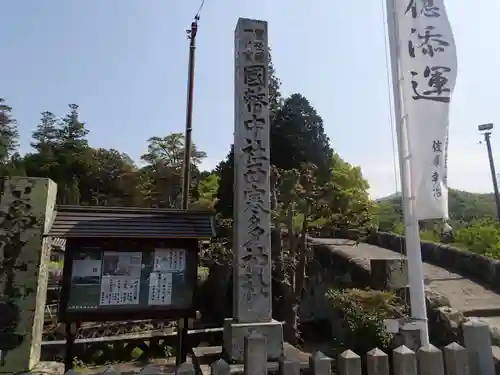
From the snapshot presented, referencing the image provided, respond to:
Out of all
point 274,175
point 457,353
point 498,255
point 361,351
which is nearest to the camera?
point 457,353

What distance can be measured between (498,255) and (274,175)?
317 inches

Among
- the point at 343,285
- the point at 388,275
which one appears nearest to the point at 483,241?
the point at 343,285

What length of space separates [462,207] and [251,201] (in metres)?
41.9

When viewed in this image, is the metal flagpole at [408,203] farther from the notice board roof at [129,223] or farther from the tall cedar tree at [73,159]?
the tall cedar tree at [73,159]

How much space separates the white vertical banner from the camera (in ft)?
18.0

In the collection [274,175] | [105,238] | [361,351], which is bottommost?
[361,351]

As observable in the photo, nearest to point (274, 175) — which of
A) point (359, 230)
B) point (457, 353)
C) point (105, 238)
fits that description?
point (359, 230)

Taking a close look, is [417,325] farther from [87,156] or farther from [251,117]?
[87,156]

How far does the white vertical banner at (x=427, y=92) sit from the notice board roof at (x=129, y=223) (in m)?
3.48

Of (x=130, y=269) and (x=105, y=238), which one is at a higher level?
(x=105, y=238)

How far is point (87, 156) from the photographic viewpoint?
42.3 meters

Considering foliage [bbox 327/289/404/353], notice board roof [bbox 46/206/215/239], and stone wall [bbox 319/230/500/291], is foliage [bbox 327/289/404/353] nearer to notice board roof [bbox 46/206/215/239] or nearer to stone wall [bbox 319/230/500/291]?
notice board roof [bbox 46/206/215/239]

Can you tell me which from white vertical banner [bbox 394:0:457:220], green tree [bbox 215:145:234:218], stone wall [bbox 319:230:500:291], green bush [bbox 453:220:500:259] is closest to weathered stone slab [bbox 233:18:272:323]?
white vertical banner [bbox 394:0:457:220]

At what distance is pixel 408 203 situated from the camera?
5.65 metres
